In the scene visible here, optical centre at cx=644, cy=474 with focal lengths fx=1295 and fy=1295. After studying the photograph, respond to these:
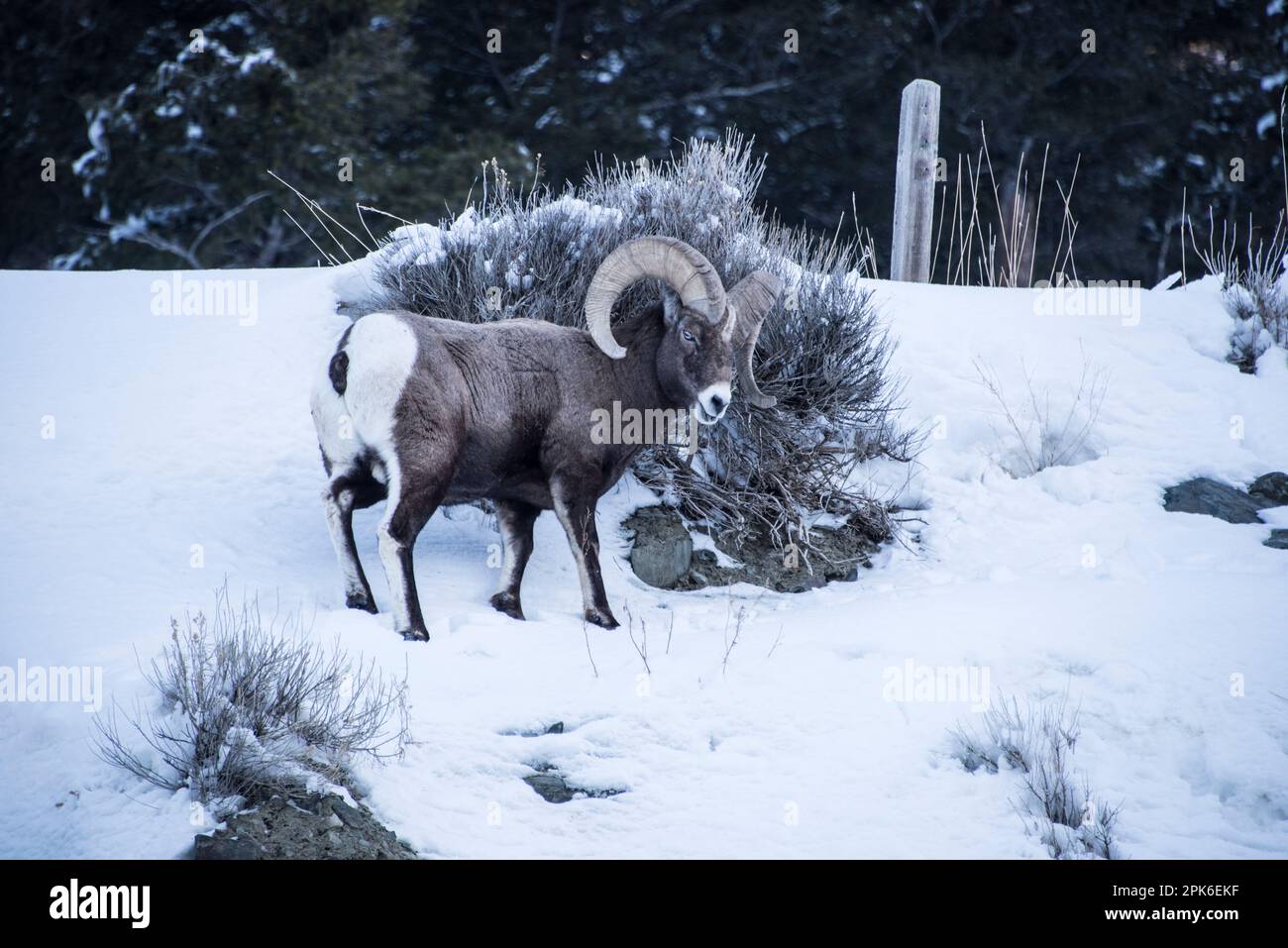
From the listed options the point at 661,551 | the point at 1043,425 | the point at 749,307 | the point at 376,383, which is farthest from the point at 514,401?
the point at 1043,425

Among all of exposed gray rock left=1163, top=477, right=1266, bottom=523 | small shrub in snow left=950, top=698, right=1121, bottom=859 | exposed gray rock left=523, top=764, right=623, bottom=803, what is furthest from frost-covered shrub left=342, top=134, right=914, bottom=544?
exposed gray rock left=523, top=764, right=623, bottom=803

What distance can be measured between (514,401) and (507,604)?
1.09 metres

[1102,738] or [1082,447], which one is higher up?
[1082,447]

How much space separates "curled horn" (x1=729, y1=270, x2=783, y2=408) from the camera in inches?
284

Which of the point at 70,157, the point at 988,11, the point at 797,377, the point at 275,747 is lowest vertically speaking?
the point at 275,747

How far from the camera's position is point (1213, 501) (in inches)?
328

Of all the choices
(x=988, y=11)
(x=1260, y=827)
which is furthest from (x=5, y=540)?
(x=988, y=11)

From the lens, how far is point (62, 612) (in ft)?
19.4

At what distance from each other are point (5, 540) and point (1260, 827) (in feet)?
19.7

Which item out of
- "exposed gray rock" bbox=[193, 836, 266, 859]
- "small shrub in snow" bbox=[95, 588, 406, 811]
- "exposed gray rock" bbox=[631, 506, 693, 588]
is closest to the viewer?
"exposed gray rock" bbox=[193, 836, 266, 859]

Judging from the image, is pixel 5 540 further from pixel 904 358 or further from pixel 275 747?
pixel 904 358

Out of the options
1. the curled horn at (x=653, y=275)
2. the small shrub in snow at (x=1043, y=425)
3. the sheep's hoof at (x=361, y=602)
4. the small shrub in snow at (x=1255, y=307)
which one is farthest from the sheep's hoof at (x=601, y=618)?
the small shrub in snow at (x=1255, y=307)

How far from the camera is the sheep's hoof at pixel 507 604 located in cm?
683

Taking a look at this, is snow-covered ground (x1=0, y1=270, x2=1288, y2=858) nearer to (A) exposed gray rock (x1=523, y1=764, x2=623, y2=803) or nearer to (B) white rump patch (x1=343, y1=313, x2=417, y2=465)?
(A) exposed gray rock (x1=523, y1=764, x2=623, y2=803)
